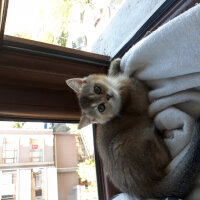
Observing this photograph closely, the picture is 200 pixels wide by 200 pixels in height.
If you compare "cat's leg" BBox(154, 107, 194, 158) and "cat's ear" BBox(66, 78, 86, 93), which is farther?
"cat's ear" BBox(66, 78, 86, 93)

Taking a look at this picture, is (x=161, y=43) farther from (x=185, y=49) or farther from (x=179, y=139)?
(x=179, y=139)

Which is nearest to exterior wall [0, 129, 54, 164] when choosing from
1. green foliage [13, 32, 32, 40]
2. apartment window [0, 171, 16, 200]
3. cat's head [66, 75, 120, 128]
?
apartment window [0, 171, 16, 200]

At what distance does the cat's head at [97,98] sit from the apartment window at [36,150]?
15.0 inches

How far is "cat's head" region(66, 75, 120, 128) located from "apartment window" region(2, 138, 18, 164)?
19.4 inches

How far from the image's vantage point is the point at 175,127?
908 millimetres

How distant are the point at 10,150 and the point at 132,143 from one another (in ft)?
2.91

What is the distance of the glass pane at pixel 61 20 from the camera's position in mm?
1255

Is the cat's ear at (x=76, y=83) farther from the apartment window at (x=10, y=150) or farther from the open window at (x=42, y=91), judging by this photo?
the apartment window at (x=10, y=150)

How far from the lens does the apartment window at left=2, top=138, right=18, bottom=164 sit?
1364mm

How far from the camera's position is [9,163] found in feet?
4.46

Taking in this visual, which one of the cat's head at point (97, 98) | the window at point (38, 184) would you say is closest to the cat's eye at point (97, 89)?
the cat's head at point (97, 98)

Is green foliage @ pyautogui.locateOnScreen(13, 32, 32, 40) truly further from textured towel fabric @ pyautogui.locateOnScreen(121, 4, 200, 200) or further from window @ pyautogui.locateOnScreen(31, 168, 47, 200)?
window @ pyautogui.locateOnScreen(31, 168, 47, 200)

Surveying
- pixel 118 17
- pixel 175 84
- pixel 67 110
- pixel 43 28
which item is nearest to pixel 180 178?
pixel 175 84

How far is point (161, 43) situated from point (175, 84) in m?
0.19
